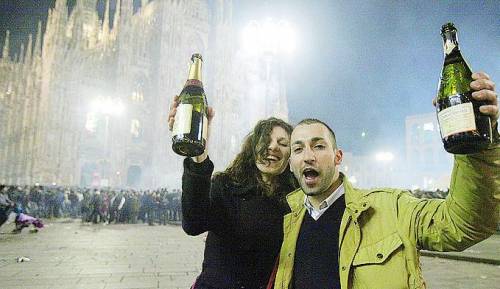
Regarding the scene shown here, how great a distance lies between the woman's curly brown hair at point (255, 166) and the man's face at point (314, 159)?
1.57 ft

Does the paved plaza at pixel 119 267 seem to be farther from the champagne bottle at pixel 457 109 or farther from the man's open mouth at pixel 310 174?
the champagne bottle at pixel 457 109

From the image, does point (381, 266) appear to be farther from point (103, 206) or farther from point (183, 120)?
Answer: point (103, 206)

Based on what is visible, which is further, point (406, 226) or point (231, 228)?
point (231, 228)

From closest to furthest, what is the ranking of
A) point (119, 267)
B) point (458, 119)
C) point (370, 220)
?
point (458, 119) < point (370, 220) < point (119, 267)

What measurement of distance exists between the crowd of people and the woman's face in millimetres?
17402

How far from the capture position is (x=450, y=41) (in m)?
1.80

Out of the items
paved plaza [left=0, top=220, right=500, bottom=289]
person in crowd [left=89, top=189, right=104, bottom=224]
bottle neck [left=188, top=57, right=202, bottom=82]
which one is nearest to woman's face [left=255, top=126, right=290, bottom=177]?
bottle neck [left=188, top=57, right=202, bottom=82]

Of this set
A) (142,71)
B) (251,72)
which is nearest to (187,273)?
(142,71)

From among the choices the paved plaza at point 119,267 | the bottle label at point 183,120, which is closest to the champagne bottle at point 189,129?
the bottle label at point 183,120

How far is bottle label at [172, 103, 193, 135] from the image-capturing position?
220 cm

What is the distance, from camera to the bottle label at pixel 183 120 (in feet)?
7.20

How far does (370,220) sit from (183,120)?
1.27 meters

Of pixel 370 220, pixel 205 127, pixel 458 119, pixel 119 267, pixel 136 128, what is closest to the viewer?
pixel 458 119

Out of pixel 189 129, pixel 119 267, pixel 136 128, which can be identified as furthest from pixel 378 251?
pixel 136 128
